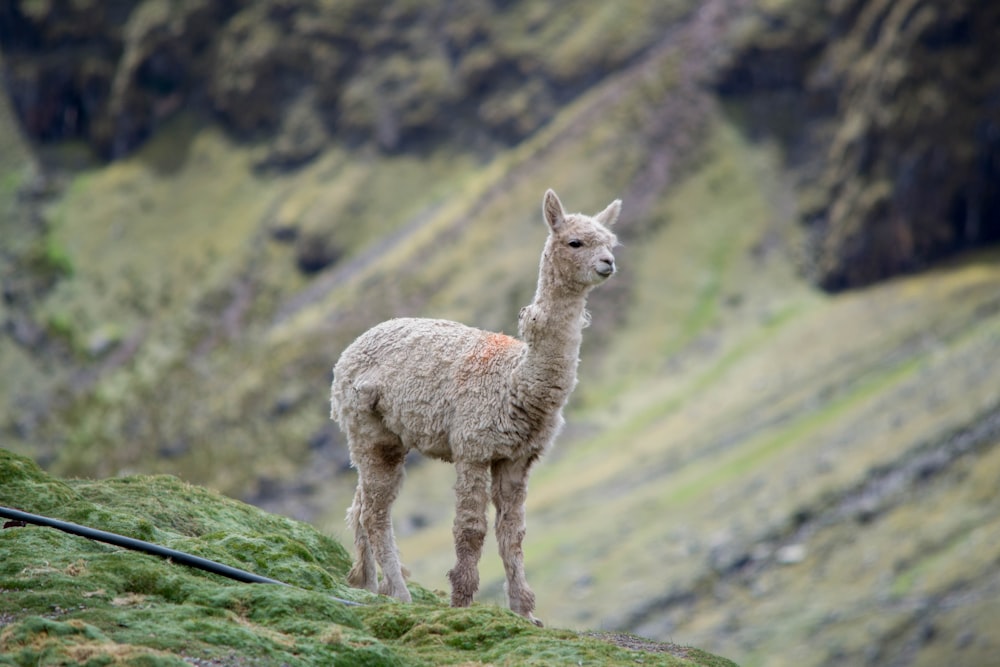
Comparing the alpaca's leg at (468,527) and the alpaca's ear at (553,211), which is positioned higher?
the alpaca's ear at (553,211)

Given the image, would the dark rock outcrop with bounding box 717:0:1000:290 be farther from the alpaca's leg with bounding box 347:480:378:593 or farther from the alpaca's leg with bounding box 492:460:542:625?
the alpaca's leg with bounding box 492:460:542:625

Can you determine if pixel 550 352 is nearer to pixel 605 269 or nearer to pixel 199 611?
pixel 605 269

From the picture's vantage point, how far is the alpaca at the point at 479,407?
1861cm

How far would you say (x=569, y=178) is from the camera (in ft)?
554

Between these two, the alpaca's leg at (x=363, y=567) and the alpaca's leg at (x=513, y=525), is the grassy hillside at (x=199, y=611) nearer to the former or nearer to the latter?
the alpaca's leg at (x=363, y=567)

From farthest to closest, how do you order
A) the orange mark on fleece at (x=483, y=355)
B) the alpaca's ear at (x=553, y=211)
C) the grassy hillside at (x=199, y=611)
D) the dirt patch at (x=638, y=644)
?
the orange mark on fleece at (x=483, y=355) < the alpaca's ear at (x=553, y=211) < the dirt patch at (x=638, y=644) < the grassy hillside at (x=199, y=611)

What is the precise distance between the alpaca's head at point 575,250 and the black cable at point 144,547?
17.8 ft

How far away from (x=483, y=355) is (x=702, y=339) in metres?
134

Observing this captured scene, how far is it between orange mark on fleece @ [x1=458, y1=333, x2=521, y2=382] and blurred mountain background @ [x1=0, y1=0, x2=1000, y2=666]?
7683cm

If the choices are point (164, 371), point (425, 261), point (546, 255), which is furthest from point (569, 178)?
point (546, 255)

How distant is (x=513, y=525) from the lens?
61.2 feet

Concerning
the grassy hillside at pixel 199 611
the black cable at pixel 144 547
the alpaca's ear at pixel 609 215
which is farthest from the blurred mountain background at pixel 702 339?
the black cable at pixel 144 547

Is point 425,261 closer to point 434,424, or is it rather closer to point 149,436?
point 149,436

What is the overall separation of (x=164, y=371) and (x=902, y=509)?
355 ft
